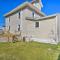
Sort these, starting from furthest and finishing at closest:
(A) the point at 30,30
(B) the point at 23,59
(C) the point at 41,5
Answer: (C) the point at 41,5 < (A) the point at 30,30 < (B) the point at 23,59

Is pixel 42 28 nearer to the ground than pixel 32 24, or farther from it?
nearer to the ground

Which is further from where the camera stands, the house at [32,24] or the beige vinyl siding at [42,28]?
the beige vinyl siding at [42,28]

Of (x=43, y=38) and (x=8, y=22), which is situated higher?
(x=8, y=22)

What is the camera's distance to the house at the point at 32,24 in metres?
19.5

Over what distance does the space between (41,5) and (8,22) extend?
5.85m

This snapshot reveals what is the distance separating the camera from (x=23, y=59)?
11070 millimetres

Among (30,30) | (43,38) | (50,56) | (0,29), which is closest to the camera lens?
(50,56)

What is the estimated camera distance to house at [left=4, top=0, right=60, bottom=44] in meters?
19.5

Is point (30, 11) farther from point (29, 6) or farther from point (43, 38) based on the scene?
point (43, 38)

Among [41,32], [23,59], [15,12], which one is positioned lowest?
[23,59]

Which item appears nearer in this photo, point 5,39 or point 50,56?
point 50,56

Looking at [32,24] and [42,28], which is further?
[32,24]

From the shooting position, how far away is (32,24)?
2348 centimetres

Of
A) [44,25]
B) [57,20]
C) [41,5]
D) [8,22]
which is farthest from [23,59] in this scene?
[41,5]
